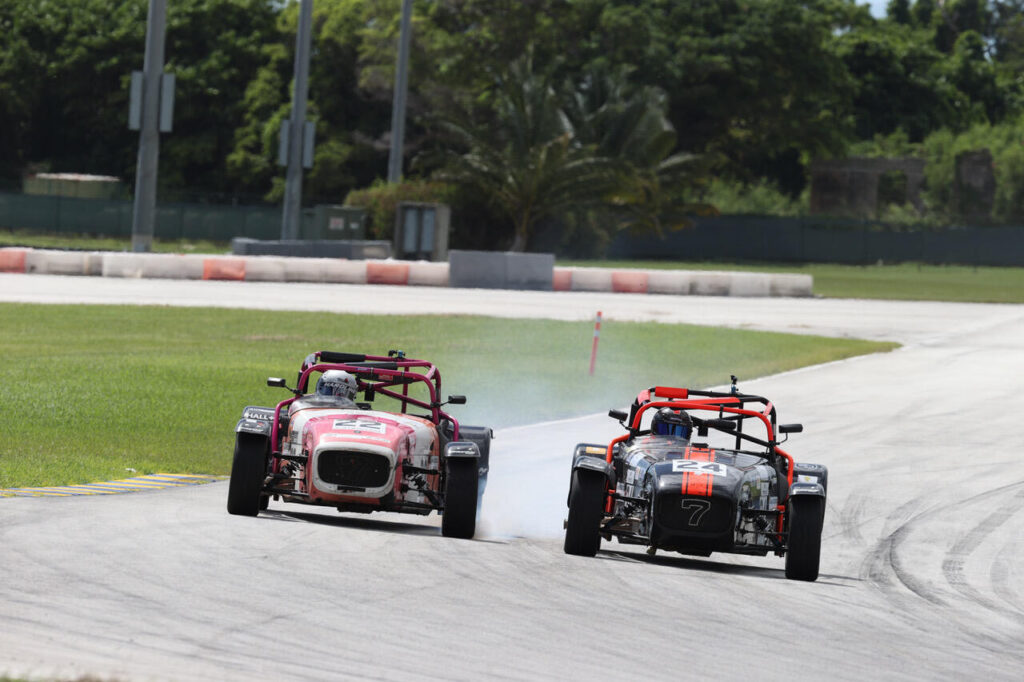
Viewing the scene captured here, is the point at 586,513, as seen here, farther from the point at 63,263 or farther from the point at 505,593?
the point at 63,263

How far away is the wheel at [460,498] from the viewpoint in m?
10.6

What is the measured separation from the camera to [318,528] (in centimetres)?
1063

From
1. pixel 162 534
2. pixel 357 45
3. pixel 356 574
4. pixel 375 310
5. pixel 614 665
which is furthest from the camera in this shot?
pixel 357 45

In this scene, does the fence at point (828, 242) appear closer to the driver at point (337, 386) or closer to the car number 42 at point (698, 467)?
the driver at point (337, 386)

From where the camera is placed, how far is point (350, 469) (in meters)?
10.5

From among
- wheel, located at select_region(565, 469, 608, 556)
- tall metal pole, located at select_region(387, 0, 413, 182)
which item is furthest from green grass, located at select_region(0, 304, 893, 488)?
tall metal pole, located at select_region(387, 0, 413, 182)

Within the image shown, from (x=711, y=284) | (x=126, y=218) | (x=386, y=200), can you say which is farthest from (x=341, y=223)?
(x=711, y=284)

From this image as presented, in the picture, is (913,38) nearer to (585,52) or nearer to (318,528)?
(585,52)

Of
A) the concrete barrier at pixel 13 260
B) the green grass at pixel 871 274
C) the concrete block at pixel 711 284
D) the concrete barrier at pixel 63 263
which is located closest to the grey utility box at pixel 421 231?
the green grass at pixel 871 274

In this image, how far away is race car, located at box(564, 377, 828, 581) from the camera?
388 inches

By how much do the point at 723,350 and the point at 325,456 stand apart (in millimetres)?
18144

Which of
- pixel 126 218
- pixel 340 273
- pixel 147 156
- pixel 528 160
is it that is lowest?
pixel 340 273

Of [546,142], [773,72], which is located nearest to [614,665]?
A: [546,142]

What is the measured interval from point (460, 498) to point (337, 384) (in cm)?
138
